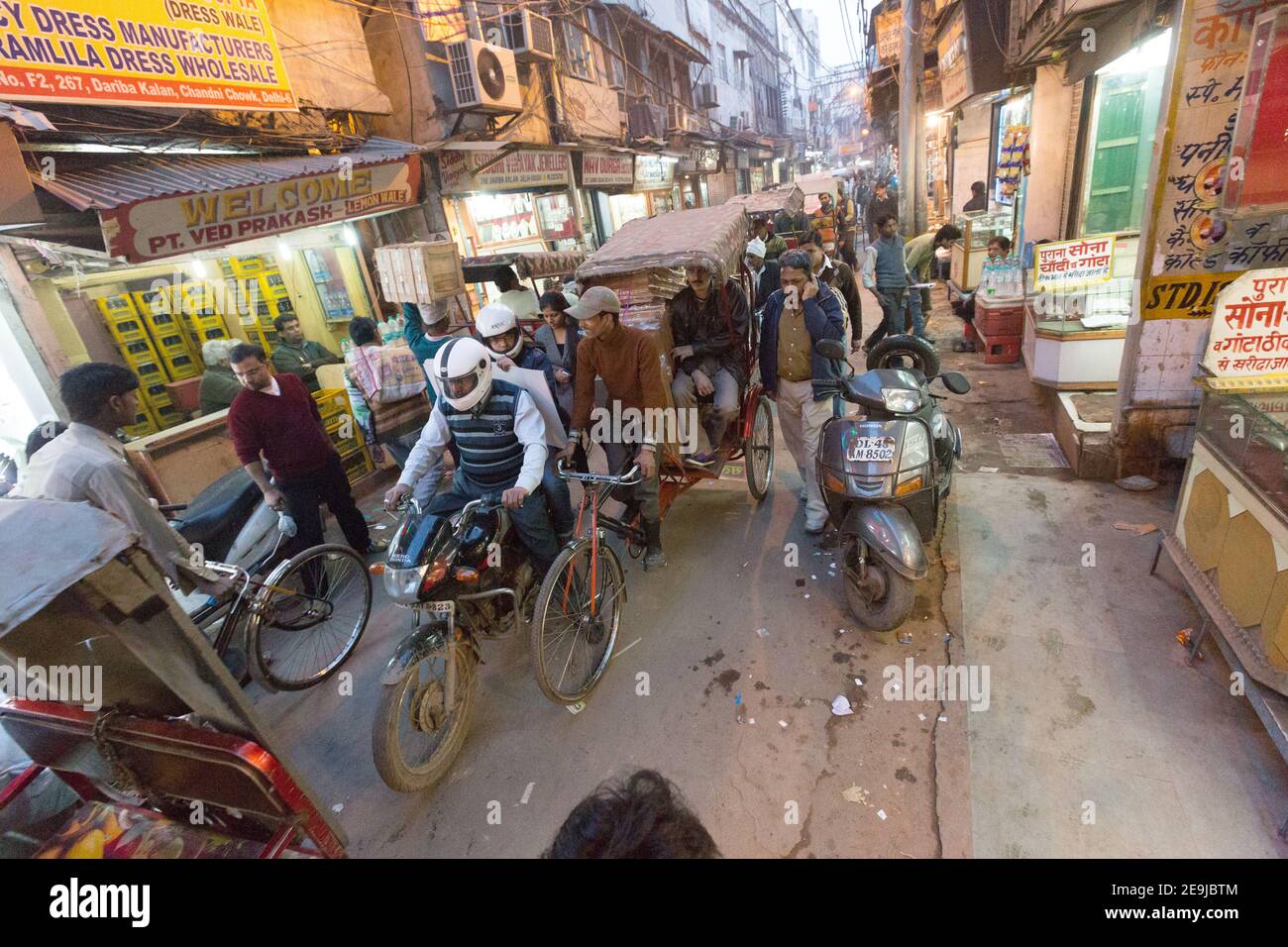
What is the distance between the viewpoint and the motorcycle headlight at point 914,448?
3641 mm

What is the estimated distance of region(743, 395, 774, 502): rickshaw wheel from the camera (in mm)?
5281

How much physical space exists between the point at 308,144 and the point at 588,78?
33.0ft

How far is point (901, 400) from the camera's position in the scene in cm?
373

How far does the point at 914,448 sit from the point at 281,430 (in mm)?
4356

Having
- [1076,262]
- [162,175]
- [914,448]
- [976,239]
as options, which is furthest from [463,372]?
[976,239]

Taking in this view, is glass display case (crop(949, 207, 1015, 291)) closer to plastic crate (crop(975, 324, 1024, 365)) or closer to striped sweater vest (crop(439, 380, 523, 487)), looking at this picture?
plastic crate (crop(975, 324, 1024, 365))

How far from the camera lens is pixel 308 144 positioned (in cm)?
731

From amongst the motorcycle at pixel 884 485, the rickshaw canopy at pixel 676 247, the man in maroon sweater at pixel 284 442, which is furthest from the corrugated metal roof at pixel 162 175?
the motorcycle at pixel 884 485

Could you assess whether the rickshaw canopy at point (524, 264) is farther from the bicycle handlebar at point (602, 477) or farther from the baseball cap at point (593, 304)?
the bicycle handlebar at point (602, 477)

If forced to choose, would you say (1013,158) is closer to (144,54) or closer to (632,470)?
(632,470)

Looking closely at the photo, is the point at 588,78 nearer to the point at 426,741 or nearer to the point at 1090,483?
the point at 1090,483

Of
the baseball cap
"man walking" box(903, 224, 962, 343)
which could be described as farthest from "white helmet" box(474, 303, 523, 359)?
"man walking" box(903, 224, 962, 343)

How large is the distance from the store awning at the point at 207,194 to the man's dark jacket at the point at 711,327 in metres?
4.36

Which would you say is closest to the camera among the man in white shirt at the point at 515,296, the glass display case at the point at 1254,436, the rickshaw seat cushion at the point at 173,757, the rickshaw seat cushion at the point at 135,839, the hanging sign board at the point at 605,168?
the rickshaw seat cushion at the point at 173,757
